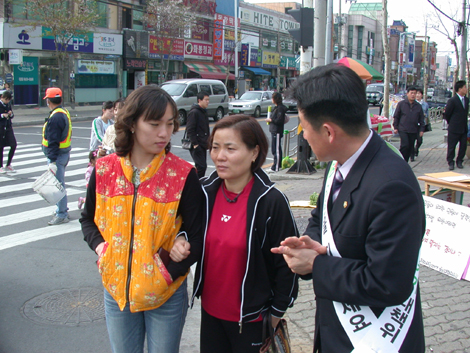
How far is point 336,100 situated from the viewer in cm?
165

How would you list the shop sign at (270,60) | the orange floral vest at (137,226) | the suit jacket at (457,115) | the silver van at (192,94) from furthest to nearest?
the shop sign at (270,60) < the silver van at (192,94) < the suit jacket at (457,115) < the orange floral vest at (137,226)

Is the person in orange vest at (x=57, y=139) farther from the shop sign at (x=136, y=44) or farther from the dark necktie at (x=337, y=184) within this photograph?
the shop sign at (x=136, y=44)

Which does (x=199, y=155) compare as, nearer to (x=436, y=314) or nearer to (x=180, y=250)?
(x=436, y=314)

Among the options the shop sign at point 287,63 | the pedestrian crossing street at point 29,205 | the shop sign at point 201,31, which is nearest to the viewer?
the pedestrian crossing street at point 29,205

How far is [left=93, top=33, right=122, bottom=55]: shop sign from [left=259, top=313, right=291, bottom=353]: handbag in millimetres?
29015

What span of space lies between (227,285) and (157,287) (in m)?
0.36

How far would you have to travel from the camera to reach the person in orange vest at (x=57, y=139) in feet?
22.2

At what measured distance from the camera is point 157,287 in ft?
7.28

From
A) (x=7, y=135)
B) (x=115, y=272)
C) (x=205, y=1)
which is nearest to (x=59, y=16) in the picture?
(x=7, y=135)

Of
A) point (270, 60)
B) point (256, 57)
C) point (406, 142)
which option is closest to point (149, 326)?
point (406, 142)

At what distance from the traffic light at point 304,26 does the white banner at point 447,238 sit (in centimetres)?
504

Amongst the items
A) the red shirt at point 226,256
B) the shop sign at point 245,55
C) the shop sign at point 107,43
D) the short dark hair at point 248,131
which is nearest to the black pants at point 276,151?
the short dark hair at point 248,131

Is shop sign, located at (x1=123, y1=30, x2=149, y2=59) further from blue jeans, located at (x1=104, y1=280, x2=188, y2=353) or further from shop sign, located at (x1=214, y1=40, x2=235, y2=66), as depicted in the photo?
blue jeans, located at (x1=104, y1=280, x2=188, y2=353)

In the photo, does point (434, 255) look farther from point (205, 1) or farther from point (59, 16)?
point (205, 1)
